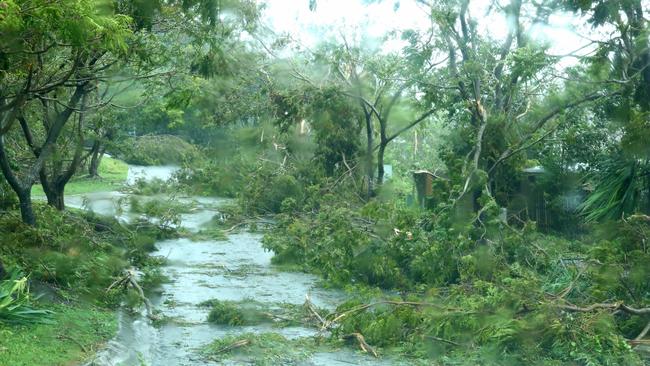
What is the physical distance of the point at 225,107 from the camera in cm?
2866

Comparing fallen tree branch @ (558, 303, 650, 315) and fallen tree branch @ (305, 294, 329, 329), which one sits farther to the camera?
fallen tree branch @ (305, 294, 329, 329)

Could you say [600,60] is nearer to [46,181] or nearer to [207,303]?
[207,303]

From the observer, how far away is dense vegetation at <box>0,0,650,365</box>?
10789 millimetres

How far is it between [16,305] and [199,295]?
19.3 ft

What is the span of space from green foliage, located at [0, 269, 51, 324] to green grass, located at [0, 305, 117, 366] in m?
0.11

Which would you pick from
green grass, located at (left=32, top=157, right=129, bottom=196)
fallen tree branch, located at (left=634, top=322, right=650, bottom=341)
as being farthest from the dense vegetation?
green grass, located at (left=32, top=157, right=129, bottom=196)

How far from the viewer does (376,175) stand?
103ft

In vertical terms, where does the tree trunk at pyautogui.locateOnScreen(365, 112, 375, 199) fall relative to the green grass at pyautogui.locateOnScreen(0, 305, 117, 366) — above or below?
above

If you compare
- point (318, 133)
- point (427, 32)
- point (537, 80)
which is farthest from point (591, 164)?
point (318, 133)

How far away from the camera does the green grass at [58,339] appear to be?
339 inches

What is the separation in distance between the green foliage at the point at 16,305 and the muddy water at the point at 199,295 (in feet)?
3.05

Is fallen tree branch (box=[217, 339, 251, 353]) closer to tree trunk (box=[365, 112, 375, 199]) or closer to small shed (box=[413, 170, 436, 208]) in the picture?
small shed (box=[413, 170, 436, 208])

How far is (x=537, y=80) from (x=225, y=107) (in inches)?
485

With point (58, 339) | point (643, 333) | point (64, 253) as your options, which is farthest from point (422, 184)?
point (58, 339)
